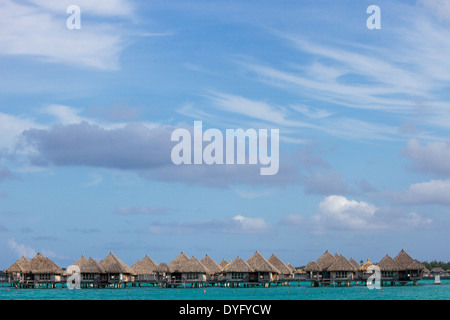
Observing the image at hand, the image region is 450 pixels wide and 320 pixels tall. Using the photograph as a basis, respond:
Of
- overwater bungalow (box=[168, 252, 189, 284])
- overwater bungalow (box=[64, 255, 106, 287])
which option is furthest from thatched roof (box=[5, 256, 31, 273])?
overwater bungalow (box=[168, 252, 189, 284])

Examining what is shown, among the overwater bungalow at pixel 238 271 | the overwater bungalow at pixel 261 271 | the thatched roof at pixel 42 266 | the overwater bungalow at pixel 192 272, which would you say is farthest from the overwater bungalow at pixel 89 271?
the overwater bungalow at pixel 261 271

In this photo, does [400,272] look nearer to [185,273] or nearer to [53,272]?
[185,273]

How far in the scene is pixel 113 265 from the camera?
8681cm

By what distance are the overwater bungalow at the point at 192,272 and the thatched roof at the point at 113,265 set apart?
828 cm

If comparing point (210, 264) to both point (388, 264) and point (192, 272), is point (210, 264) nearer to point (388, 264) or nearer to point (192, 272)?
point (192, 272)

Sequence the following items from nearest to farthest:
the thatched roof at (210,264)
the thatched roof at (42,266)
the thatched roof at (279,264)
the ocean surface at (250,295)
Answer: the ocean surface at (250,295), the thatched roof at (42,266), the thatched roof at (279,264), the thatched roof at (210,264)

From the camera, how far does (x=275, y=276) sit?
3565 inches

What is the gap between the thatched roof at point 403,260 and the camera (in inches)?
3408

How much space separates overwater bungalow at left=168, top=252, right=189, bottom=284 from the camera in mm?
86500

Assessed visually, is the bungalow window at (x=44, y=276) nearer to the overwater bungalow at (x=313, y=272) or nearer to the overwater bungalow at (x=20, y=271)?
the overwater bungalow at (x=20, y=271)

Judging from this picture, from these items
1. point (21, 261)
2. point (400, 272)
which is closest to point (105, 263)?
point (21, 261)
